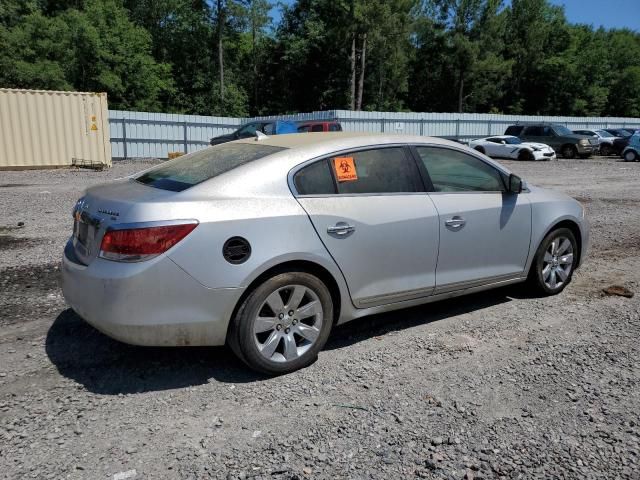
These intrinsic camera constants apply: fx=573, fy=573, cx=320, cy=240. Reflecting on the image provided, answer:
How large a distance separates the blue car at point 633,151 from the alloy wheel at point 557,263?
2482cm

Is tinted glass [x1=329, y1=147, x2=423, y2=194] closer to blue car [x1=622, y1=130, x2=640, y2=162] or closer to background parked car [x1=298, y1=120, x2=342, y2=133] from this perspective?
background parked car [x1=298, y1=120, x2=342, y2=133]

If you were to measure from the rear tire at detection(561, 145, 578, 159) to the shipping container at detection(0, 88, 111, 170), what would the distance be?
2152cm

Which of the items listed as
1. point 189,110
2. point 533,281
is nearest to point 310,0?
point 189,110

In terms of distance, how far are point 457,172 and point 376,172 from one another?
848mm

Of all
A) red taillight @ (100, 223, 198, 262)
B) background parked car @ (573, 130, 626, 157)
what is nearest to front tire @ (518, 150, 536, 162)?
background parked car @ (573, 130, 626, 157)

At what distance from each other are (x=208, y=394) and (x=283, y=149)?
1.71m

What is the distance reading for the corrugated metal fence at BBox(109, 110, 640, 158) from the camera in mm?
26984

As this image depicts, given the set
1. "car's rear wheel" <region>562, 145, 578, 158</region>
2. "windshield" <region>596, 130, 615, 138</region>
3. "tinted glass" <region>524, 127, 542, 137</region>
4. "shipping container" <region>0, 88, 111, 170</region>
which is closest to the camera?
"shipping container" <region>0, 88, 111, 170</region>

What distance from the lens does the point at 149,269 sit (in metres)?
3.27

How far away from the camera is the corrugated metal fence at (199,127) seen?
27.0m

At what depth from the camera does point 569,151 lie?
93.9ft

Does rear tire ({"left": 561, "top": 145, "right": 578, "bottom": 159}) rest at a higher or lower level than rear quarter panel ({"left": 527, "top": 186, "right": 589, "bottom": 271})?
lower

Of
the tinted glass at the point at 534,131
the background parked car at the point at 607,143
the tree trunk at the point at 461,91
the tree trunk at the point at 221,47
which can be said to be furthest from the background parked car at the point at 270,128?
the tree trunk at the point at 461,91

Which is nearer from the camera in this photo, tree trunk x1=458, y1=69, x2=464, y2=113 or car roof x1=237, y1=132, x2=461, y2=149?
car roof x1=237, y1=132, x2=461, y2=149
